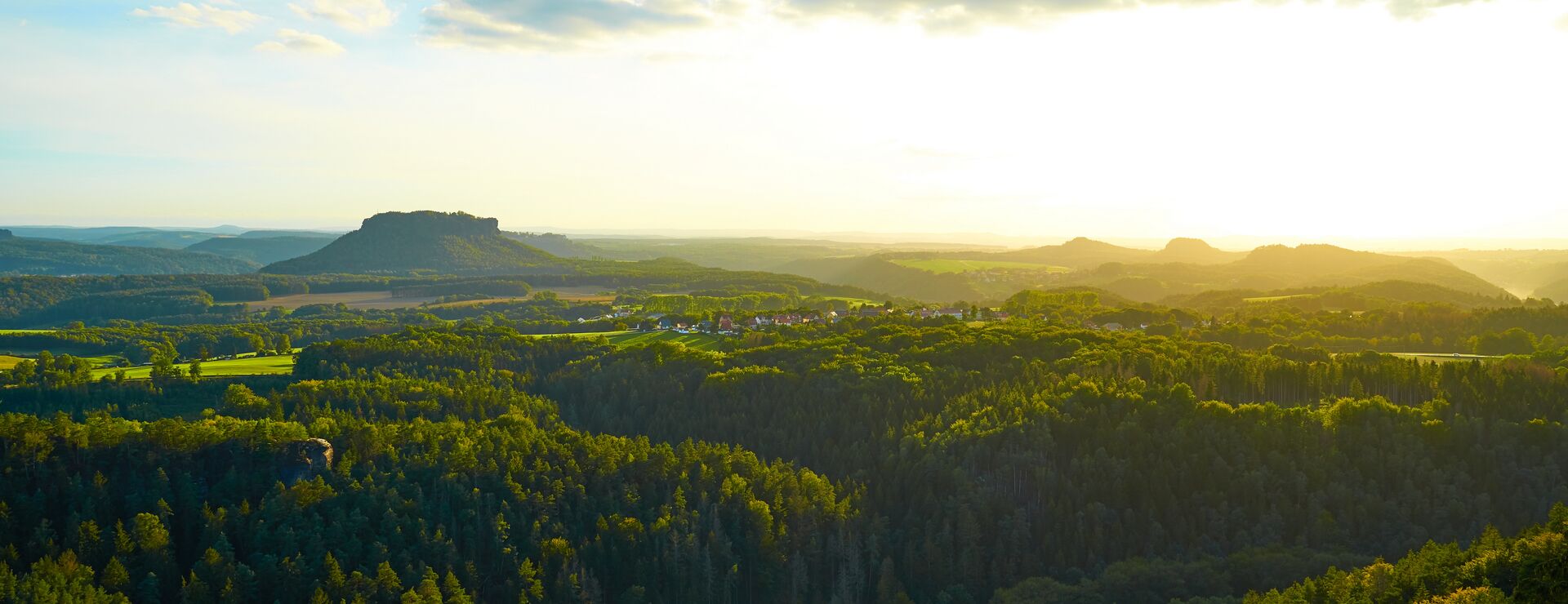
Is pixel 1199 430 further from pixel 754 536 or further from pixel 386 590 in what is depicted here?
pixel 386 590

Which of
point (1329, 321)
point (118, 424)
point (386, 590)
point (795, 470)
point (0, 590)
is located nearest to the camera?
point (0, 590)

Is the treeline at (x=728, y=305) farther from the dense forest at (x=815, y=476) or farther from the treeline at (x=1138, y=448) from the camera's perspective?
the treeline at (x=1138, y=448)

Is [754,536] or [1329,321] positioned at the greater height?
[1329,321]

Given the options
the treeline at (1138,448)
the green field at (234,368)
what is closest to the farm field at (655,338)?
the treeline at (1138,448)

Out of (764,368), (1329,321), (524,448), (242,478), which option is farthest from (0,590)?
(1329,321)

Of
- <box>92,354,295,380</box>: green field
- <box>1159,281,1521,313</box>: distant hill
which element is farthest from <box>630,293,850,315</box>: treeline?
<box>92,354,295,380</box>: green field

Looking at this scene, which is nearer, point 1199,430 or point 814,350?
point 1199,430

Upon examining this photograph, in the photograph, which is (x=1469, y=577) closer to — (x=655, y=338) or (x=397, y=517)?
(x=397, y=517)

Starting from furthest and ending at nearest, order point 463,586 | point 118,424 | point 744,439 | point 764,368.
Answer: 1. point 764,368
2. point 744,439
3. point 118,424
4. point 463,586
